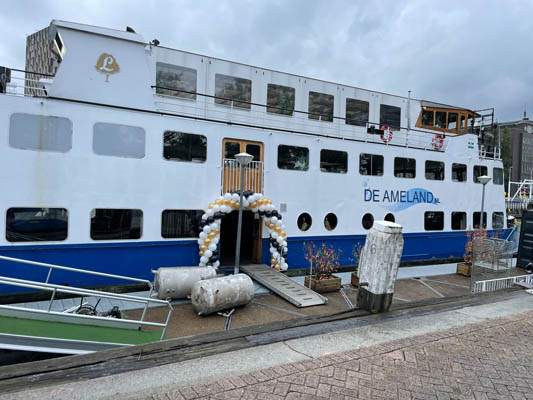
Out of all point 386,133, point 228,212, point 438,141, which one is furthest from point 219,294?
point 438,141

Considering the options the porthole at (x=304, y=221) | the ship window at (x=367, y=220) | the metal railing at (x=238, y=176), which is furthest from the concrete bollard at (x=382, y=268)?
the ship window at (x=367, y=220)

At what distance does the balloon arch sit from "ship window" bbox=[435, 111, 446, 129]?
10188 mm

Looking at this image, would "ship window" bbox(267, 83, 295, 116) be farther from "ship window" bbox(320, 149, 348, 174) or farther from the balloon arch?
the balloon arch

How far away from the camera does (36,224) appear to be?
8781mm

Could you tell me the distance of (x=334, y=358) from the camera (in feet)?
14.1

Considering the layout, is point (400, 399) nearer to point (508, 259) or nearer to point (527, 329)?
point (527, 329)

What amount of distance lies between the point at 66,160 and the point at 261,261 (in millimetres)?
6658

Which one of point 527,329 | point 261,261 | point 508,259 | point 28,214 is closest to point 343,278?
point 261,261

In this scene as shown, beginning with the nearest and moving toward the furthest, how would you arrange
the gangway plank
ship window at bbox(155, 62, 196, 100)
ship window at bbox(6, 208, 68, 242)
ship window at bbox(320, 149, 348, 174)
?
ship window at bbox(6, 208, 68, 242), the gangway plank, ship window at bbox(155, 62, 196, 100), ship window at bbox(320, 149, 348, 174)

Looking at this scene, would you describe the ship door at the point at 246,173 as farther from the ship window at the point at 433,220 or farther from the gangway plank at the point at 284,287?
the ship window at the point at 433,220

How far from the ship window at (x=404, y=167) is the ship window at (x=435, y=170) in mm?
851

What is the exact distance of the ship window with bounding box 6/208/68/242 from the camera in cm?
858

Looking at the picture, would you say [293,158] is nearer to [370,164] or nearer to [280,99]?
[280,99]

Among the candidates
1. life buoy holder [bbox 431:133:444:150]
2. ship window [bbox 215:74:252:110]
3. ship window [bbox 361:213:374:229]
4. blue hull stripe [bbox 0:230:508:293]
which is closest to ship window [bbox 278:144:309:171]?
ship window [bbox 215:74:252:110]
